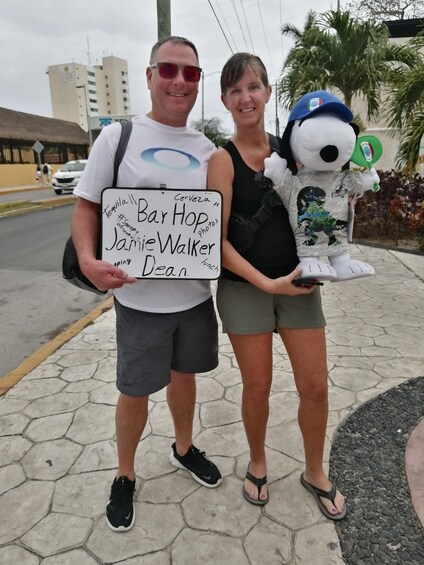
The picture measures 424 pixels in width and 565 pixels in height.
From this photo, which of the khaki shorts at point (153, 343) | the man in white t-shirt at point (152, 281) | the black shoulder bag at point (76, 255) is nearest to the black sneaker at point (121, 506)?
the man in white t-shirt at point (152, 281)

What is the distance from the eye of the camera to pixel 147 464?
2414 mm

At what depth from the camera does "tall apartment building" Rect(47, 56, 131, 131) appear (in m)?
89.7

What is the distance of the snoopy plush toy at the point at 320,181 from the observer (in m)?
1.63

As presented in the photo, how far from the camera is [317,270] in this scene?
5.43 feet

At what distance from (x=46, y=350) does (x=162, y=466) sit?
6.37ft

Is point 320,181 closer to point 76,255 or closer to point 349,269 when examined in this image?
point 349,269

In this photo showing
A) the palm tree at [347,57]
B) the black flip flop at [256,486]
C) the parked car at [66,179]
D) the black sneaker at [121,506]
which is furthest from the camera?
the parked car at [66,179]

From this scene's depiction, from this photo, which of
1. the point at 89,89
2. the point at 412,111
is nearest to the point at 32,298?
the point at 412,111

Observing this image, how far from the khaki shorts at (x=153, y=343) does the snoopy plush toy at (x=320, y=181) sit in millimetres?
572

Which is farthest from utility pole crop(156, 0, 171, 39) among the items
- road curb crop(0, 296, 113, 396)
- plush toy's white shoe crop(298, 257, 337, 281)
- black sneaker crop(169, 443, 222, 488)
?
black sneaker crop(169, 443, 222, 488)

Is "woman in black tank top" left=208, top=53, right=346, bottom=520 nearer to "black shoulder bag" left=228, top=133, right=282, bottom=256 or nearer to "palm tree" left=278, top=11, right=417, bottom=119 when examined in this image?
"black shoulder bag" left=228, top=133, right=282, bottom=256

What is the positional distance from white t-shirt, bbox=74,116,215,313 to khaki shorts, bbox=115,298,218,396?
0.20 feet

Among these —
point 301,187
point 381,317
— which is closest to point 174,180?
point 301,187

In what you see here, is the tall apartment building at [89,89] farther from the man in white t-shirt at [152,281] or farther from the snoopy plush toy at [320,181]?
the snoopy plush toy at [320,181]
